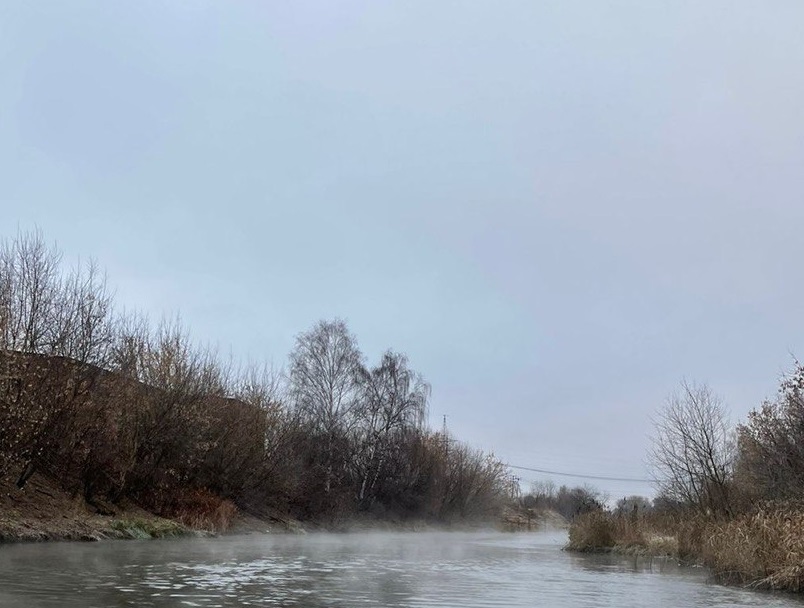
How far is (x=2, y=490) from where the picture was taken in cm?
2320

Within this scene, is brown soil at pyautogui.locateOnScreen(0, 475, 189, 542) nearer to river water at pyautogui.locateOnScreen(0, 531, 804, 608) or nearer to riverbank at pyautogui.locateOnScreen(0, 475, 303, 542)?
riverbank at pyautogui.locateOnScreen(0, 475, 303, 542)

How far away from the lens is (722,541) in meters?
18.7

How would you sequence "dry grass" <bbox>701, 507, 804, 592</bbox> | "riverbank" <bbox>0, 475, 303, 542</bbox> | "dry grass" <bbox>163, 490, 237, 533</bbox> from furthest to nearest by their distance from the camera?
"dry grass" <bbox>163, 490, 237, 533</bbox> < "riverbank" <bbox>0, 475, 303, 542</bbox> < "dry grass" <bbox>701, 507, 804, 592</bbox>

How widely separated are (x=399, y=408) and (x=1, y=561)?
4517 cm

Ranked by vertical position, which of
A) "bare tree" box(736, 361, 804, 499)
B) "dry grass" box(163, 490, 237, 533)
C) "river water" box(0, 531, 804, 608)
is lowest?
"river water" box(0, 531, 804, 608)

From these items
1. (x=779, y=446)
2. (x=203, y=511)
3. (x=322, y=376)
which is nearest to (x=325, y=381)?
(x=322, y=376)

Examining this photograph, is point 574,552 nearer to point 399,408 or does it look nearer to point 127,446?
point 127,446

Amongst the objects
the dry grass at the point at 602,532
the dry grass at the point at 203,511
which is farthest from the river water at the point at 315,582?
the dry grass at the point at 203,511

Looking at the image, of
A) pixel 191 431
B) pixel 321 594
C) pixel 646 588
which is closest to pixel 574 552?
pixel 646 588

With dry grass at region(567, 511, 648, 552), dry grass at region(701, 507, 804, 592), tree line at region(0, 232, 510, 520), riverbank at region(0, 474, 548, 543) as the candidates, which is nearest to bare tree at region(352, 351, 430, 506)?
tree line at region(0, 232, 510, 520)

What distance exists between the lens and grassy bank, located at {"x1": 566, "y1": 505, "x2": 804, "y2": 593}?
1475 cm

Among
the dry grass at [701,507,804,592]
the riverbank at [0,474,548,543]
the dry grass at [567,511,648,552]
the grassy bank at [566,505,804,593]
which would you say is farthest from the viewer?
the dry grass at [567,511,648,552]

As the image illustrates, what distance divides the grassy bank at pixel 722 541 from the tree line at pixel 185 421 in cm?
1769

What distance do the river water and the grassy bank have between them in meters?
0.78
